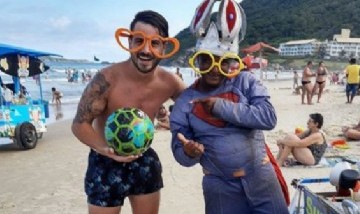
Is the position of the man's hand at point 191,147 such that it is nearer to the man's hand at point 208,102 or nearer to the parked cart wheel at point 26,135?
the man's hand at point 208,102

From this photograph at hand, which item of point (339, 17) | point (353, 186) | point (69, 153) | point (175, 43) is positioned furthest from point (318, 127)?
point (339, 17)

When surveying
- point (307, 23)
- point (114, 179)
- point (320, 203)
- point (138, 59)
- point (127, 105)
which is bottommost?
point (320, 203)

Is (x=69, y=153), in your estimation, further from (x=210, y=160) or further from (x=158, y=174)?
(x=210, y=160)

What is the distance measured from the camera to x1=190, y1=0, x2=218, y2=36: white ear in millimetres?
2812

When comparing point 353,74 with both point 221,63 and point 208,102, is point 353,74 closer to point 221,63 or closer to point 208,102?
point 221,63

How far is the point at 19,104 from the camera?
10.4 meters

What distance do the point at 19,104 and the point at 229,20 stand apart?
28.4 feet

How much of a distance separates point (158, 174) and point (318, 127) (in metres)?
4.39

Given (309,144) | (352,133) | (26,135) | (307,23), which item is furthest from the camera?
(307,23)

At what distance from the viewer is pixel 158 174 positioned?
3273mm

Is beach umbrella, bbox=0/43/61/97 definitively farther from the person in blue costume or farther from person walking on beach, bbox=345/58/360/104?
person walking on beach, bbox=345/58/360/104

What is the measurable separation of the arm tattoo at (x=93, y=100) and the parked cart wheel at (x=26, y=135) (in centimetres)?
749

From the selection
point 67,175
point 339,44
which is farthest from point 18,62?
point 339,44

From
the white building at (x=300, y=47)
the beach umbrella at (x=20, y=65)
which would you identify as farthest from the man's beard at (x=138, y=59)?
the white building at (x=300, y=47)
